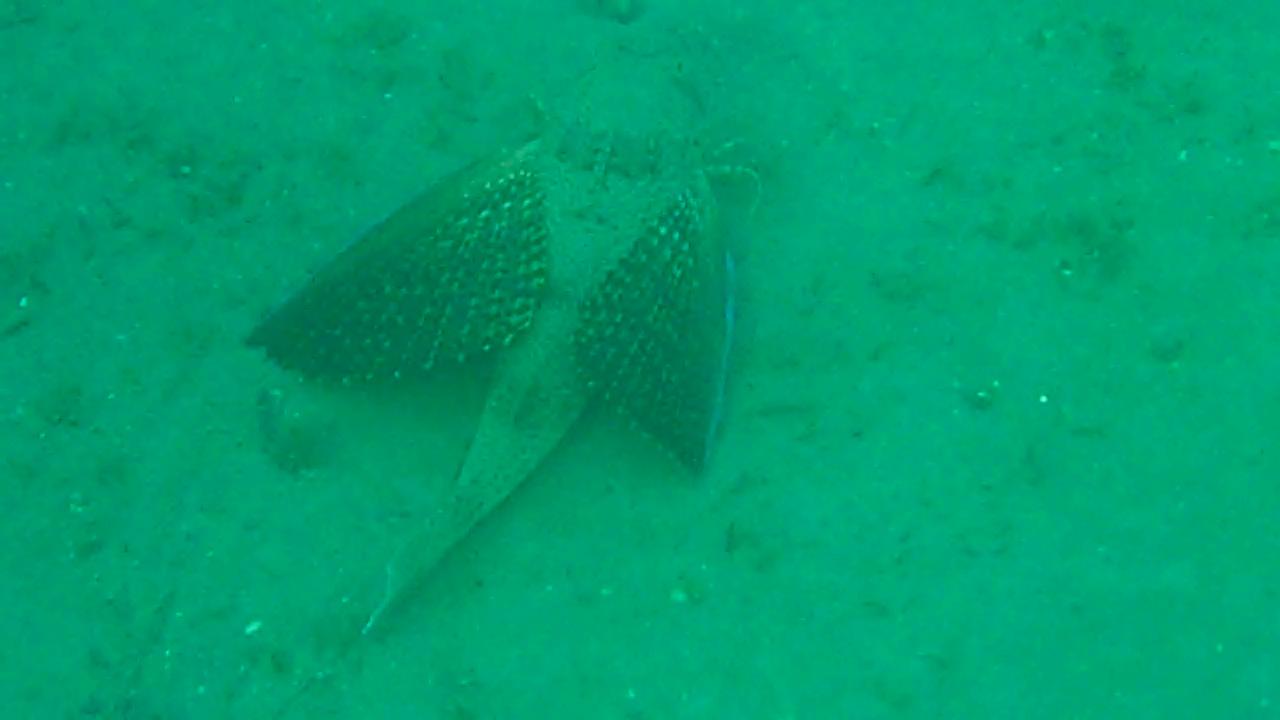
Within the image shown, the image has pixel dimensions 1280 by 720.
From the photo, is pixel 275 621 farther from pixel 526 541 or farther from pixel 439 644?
pixel 526 541

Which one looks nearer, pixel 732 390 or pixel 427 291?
pixel 427 291

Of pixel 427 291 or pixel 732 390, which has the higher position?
pixel 427 291

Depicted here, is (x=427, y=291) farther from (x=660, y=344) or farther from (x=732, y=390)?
(x=732, y=390)

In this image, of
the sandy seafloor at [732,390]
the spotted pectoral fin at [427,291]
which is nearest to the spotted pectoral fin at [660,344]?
the sandy seafloor at [732,390]

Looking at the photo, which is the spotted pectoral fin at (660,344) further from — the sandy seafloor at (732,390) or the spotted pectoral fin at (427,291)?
the spotted pectoral fin at (427,291)

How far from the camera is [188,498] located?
3.97m

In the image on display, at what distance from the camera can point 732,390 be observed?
13.3 feet

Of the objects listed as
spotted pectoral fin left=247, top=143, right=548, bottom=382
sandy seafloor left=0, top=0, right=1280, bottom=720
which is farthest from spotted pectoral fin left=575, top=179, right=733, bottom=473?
spotted pectoral fin left=247, top=143, right=548, bottom=382

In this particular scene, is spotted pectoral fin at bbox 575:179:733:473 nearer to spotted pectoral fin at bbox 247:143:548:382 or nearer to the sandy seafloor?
the sandy seafloor

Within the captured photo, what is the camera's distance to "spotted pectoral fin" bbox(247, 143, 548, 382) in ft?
12.8

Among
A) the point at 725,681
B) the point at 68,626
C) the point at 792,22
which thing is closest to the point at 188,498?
the point at 68,626

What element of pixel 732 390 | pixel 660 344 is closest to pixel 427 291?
pixel 660 344

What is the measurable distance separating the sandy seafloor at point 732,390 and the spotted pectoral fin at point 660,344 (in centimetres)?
18

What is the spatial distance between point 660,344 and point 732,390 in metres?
0.39
